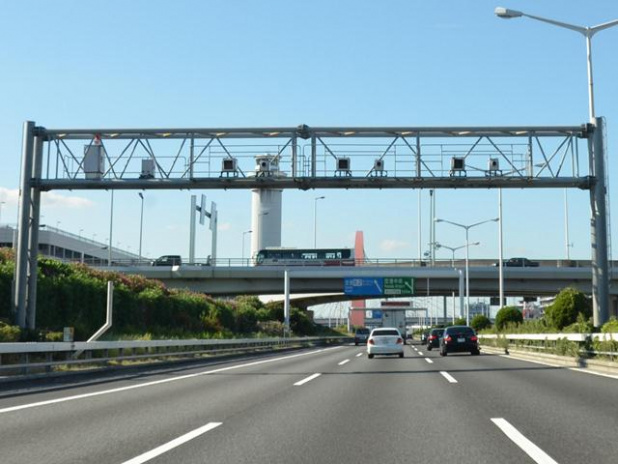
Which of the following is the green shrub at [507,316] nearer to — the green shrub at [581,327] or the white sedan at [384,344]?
the white sedan at [384,344]

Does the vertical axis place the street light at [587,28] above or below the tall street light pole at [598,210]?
above

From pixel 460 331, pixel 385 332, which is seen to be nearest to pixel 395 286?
pixel 460 331

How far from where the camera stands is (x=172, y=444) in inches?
307

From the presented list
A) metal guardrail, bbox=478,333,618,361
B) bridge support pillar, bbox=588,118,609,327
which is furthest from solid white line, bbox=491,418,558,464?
bridge support pillar, bbox=588,118,609,327

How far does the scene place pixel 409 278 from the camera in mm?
65688

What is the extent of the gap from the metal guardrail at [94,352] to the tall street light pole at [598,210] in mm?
15369

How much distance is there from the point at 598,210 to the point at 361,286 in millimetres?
40064

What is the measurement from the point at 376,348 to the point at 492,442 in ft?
77.5

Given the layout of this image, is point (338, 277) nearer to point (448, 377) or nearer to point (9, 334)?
point (9, 334)

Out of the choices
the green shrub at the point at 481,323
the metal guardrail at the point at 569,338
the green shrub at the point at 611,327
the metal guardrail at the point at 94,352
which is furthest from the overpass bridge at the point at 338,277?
the green shrub at the point at 611,327

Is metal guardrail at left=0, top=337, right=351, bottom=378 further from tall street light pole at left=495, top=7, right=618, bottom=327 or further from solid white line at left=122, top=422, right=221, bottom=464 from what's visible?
tall street light pole at left=495, top=7, right=618, bottom=327

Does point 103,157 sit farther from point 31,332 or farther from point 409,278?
point 409,278

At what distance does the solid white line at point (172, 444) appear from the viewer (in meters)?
6.92

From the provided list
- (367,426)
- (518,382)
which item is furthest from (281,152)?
(367,426)
